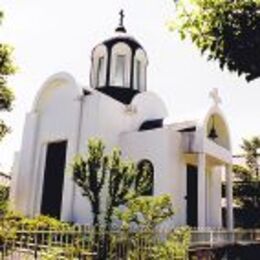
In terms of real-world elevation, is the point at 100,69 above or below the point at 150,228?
above

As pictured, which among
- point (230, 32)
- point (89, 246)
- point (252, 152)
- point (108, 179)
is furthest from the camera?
point (252, 152)

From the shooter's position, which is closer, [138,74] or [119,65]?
[119,65]

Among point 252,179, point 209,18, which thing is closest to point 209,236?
point 252,179

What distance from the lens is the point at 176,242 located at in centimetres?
891

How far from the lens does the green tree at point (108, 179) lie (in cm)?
987

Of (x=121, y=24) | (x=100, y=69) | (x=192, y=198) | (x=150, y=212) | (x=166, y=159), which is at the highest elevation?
(x=121, y=24)

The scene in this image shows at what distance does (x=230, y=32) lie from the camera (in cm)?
535

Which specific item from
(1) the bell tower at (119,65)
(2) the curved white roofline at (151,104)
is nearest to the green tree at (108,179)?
(2) the curved white roofline at (151,104)

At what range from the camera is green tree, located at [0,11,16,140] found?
13903 millimetres

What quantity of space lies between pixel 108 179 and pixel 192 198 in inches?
390

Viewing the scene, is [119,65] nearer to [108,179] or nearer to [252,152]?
[252,152]

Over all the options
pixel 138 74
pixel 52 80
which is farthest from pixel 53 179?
pixel 138 74

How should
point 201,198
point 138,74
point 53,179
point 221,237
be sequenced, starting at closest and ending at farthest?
point 201,198 → point 221,237 → point 53,179 → point 138,74

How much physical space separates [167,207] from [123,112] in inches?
452
